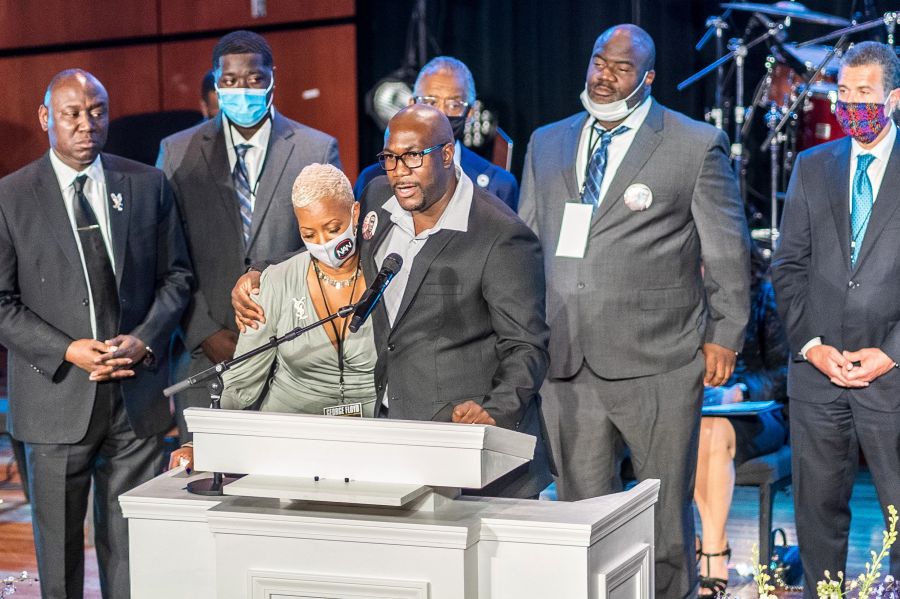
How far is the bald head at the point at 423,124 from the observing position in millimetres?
3006

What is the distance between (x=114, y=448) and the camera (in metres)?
3.92

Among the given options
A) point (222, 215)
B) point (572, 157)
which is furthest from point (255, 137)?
point (572, 157)

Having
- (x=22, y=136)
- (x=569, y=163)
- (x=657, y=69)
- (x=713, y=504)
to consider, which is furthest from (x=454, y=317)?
(x=22, y=136)

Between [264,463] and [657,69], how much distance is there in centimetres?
469

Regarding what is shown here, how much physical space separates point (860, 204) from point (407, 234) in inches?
62.0

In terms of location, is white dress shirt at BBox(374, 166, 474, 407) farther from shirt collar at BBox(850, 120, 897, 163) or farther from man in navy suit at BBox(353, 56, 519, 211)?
shirt collar at BBox(850, 120, 897, 163)

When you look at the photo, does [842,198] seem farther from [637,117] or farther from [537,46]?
[537,46]

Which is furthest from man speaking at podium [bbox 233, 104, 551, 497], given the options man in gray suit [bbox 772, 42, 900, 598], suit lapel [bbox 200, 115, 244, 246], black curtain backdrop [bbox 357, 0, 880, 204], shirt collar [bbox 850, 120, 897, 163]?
black curtain backdrop [bbox 357, 0, 880, 204]

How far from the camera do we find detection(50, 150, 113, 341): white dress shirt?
12.7 feet

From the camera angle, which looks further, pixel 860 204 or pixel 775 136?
pixel 775 136

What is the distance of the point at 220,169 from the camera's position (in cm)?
413

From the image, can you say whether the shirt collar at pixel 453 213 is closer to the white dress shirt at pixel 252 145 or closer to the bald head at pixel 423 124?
the bald head at pixel 423 124

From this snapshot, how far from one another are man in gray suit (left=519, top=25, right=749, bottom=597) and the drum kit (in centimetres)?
243

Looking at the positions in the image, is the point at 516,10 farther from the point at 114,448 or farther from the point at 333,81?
the point at 114,448
